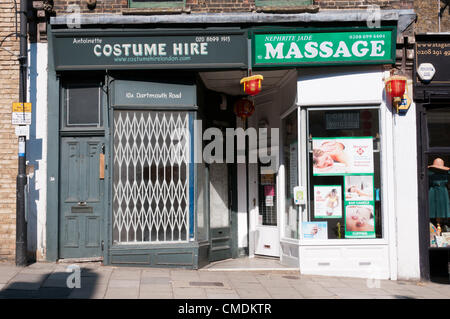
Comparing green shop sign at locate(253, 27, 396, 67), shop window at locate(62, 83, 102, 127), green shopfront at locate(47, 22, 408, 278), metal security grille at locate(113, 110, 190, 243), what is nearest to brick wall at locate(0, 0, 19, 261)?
green shopfront at locate(47, 22, 408, 278)

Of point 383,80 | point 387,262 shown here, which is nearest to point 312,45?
point 383,80

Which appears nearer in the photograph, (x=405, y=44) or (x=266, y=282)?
(x=266, y=282)

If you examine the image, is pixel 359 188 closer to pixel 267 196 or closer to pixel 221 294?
pixel 267 196

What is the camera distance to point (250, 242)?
37.1 feet

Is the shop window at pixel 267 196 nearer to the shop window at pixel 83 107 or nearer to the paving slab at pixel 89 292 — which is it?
the shop window at pixel 83 107

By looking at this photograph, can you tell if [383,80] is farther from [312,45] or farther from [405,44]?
[312,45]

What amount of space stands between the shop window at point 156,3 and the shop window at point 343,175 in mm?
3241

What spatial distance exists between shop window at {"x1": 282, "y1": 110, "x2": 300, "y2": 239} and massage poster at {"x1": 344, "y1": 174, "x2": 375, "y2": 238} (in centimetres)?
95

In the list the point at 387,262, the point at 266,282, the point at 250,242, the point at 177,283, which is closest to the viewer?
the point at 177,283

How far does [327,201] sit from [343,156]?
0.90 m

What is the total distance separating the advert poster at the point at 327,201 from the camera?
9.62 m

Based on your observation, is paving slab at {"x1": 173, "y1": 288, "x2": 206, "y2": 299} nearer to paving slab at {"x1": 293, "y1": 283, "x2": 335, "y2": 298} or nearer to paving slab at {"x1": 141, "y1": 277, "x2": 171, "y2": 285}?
paving slab at {"x1": 141, "y1": 277, "x2": 171, "y2": 285}

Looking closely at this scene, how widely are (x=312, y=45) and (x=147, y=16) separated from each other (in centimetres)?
309

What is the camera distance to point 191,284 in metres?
8.26
